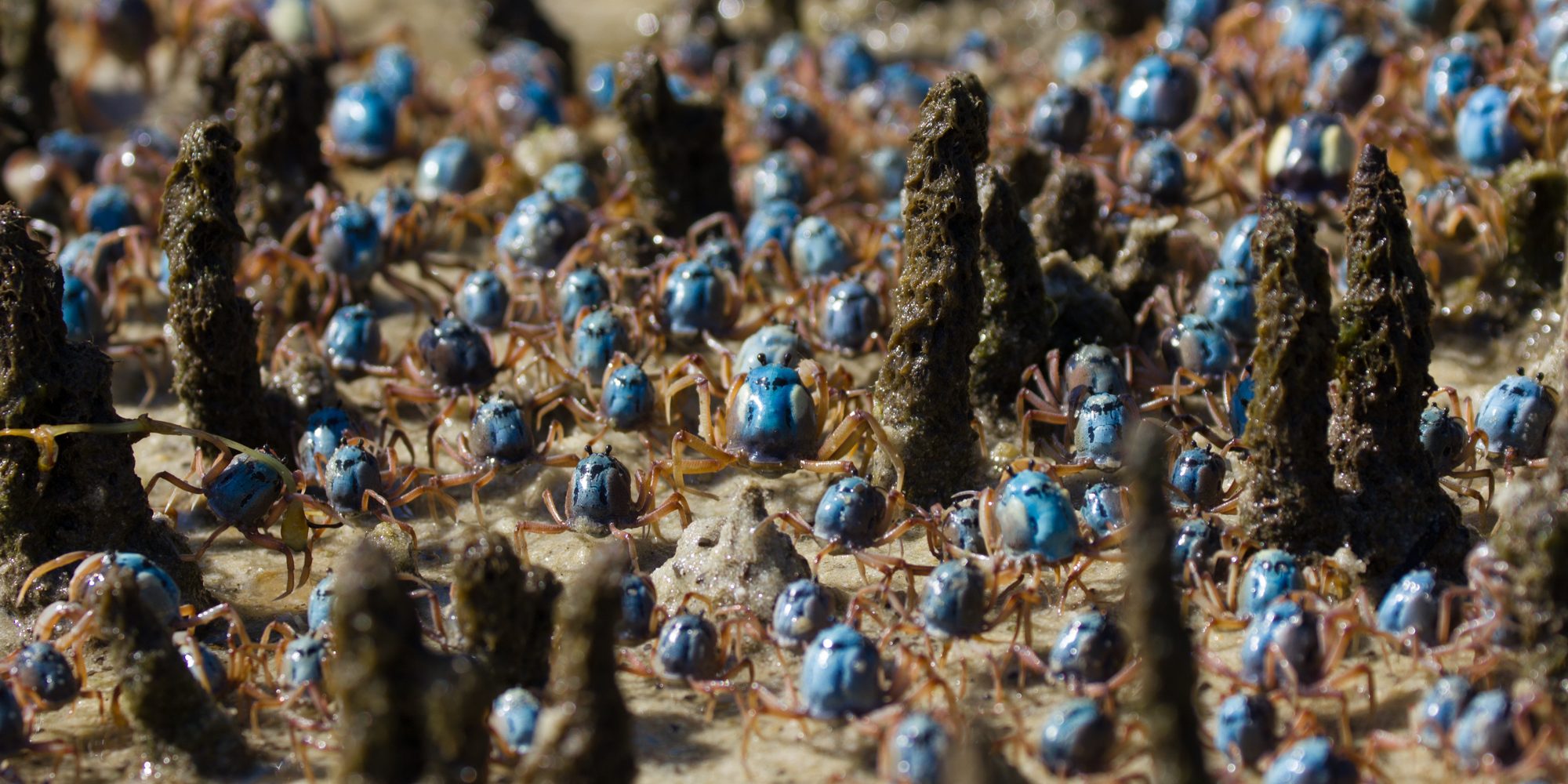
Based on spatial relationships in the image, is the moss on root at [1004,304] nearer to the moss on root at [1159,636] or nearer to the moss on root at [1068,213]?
the moss on root at [1068,213]

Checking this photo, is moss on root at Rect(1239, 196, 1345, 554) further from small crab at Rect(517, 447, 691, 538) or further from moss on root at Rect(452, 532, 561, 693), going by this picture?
moss on root at Rect(452, 532, 561, 693)

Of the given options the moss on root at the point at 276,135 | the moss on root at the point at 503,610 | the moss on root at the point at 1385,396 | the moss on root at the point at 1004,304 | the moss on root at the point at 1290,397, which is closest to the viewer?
the moss on root at the point at 503,610

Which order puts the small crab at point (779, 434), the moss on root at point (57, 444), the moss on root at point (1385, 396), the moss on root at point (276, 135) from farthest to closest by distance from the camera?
the moss on root at point (276, 135) < the small crab at point (779, 434) < the moss on root at point (57, 444) < the moss on root at point (1385, 396)


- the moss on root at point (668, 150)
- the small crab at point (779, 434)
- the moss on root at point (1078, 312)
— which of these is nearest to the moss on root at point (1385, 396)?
the moss on root at point (1078, 312)

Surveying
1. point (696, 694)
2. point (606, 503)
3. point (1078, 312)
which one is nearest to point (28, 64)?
point (606, 503)

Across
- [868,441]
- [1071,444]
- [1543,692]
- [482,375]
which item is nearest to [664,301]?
[482,375]

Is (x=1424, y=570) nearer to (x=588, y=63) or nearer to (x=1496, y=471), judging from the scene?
(x=1496, y=471)

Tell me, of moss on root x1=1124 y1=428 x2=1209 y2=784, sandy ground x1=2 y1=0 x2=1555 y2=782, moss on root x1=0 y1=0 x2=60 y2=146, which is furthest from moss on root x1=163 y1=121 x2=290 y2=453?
moss on root x1=0 y1=0 x2=60 y2=146
